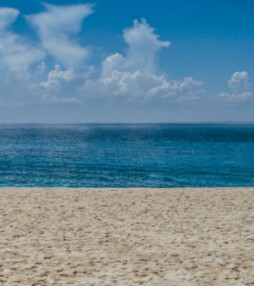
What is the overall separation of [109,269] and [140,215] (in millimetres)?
5531

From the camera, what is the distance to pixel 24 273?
777 cm

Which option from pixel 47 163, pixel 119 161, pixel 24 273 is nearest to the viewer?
pixel 24 273

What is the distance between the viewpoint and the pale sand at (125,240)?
7797mm

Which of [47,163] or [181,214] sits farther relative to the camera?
[47,163]

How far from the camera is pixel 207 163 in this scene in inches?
1732

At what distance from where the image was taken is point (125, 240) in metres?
10.4

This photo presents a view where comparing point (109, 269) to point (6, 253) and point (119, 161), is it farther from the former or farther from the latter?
point (119, 161)

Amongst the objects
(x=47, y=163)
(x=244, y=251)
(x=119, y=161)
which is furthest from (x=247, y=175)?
(x=244, y=251)

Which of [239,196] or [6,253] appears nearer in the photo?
[6,253]

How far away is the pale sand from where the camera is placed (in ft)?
25.6

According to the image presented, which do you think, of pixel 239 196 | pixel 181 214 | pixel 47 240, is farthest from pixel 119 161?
pixel 47 240

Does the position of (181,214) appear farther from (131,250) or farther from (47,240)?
(47,240)

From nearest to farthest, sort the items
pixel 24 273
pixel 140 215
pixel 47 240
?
pixel 24 273 → pixel 47 240 → pixel 140 215

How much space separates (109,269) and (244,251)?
3.82 metres
